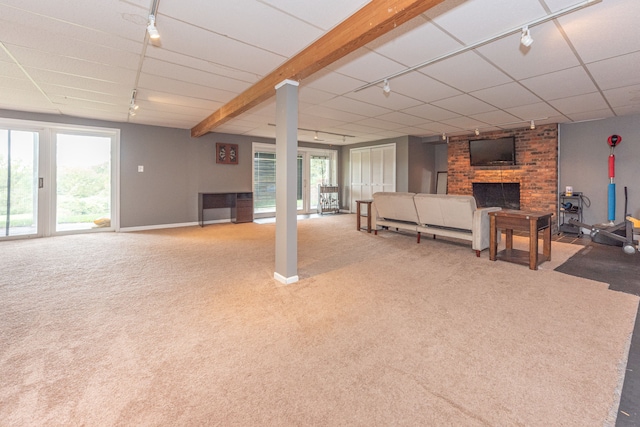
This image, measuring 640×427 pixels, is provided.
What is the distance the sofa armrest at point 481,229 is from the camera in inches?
167

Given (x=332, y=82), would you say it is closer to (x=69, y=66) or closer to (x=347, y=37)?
(x=347, y=37)

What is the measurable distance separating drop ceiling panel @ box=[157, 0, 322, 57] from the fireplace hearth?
21.3ft

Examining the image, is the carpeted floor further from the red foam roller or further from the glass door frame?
the glass door frame

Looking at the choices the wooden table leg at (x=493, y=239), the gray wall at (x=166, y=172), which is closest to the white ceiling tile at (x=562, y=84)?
the wooden table leg at (x=493, y=239)

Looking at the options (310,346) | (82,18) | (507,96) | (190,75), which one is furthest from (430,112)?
(82,18)

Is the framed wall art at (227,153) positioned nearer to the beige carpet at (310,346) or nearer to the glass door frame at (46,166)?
the glass door frame at (46,166)

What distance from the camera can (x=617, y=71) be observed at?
Answer: 3.38m

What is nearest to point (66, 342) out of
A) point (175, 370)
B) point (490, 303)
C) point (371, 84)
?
point (175, 370)

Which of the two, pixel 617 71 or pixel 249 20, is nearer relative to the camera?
pixel 249 20

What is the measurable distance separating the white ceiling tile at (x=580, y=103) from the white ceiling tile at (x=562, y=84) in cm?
24

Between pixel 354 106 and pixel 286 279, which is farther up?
pixel 354 106

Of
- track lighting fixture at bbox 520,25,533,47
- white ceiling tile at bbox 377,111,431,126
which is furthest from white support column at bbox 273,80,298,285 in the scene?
white ceiling tile at bbox 377,111,431,126

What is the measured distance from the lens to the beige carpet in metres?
1.45

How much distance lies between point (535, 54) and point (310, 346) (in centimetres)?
345
